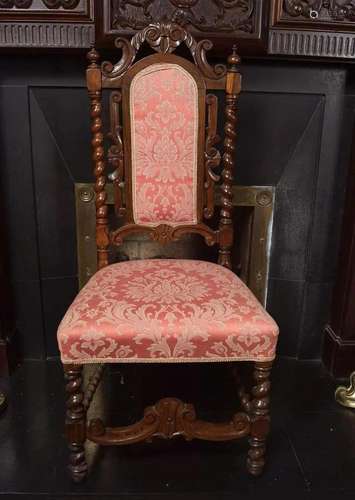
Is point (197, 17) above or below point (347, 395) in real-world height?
above

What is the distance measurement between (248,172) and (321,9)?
1.98 feet

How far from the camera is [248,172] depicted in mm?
1896

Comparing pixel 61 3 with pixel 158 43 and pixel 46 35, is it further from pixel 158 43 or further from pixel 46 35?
pixel 158 43

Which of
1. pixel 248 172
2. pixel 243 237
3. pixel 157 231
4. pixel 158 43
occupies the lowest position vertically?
pixel 243 237

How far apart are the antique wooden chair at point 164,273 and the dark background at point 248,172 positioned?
11.6 inches

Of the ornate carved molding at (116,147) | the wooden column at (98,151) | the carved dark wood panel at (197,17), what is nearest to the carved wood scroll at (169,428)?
the wooden column at (98,151)

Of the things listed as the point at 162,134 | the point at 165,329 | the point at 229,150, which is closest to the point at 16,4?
the point at 162,134

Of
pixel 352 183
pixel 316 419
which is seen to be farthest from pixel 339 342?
pixel 352 183

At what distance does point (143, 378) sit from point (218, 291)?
2.33 ft

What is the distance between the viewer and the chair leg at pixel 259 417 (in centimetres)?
133

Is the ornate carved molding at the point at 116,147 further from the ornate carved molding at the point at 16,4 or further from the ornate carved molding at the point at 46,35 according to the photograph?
the ornate carved molding at the point at 16,4

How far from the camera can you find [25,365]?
203 cm

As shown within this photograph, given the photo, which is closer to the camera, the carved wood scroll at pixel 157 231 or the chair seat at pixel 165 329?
the chair seat at pixel 165 329

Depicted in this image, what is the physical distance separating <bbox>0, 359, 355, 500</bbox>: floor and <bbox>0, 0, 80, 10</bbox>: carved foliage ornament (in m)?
1.35
